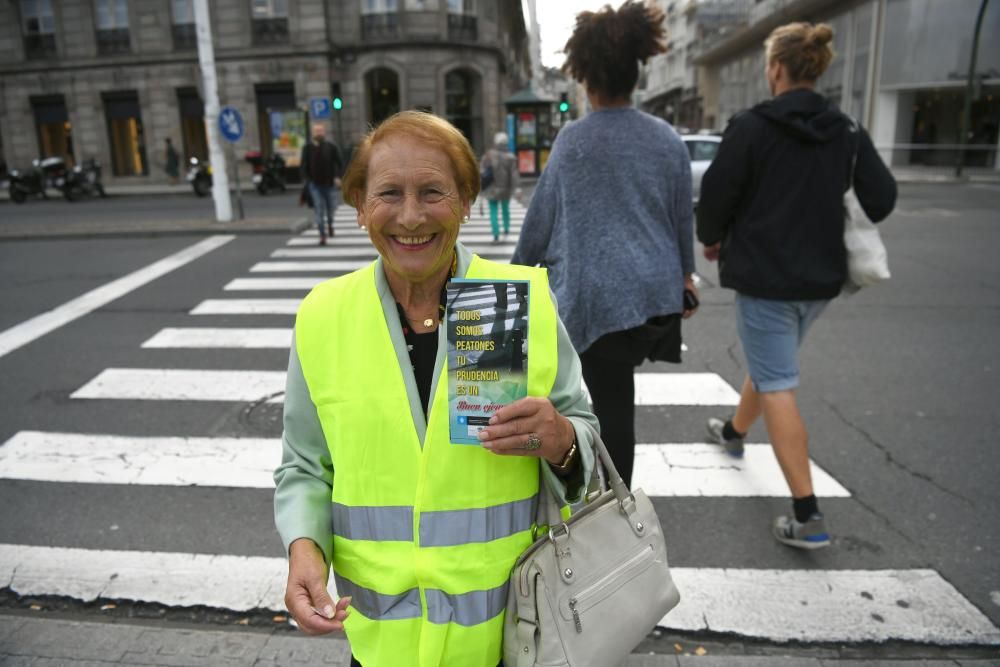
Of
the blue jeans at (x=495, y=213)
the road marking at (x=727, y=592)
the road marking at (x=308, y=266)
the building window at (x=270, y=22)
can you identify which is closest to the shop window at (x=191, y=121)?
the building window at (x=270, y=22)

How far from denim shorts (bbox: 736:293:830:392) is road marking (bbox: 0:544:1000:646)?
32.8 inches

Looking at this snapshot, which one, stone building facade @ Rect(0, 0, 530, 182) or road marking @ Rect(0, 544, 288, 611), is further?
stone building facade @ Rect(0, 0, 530, 182)

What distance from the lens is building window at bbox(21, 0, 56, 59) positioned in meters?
30.2

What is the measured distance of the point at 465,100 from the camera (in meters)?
32.4

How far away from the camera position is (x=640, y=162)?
103 inches

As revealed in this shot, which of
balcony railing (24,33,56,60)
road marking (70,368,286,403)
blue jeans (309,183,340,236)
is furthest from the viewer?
balcony railing (24,33,56,60)

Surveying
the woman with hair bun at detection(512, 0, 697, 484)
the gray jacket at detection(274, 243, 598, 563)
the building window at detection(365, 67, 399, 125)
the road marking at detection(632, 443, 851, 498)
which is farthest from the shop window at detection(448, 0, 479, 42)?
the gray jacket at detection(274, 243, 598, 563)

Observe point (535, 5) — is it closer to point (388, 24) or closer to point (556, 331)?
point (388, 24)

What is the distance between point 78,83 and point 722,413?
3342 centimetres

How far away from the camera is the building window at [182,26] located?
29266 mm

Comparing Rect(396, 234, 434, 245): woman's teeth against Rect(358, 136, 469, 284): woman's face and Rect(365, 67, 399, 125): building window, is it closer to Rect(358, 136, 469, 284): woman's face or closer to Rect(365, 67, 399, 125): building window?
Rect(358, 136, 469, 284): woman's face

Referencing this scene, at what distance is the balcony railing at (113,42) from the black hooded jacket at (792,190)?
33.3m

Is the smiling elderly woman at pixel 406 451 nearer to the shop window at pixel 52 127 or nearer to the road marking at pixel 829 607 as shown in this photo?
the road marking at pixel 829 607

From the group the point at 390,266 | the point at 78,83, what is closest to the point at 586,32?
the point at 390,266
